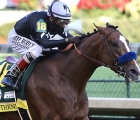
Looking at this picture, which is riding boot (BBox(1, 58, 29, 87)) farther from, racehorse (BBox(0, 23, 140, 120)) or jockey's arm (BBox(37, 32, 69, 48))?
jockey's arm (BBox(37, 32, 69, 48))

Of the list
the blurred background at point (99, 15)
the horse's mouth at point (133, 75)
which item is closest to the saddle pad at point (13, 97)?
the horse's mouth at point (133, 75)

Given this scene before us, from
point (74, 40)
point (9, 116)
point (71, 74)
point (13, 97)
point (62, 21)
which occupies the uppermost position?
point (62, 21)

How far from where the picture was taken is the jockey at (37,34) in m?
6.87

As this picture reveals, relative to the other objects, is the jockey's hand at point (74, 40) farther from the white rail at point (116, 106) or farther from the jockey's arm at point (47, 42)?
the white rail at point (116, 106)

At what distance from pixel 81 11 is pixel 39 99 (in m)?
25.4

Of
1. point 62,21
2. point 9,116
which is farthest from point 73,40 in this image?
point 9,116

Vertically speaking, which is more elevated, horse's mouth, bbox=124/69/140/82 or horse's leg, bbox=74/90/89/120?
horse's mouth, bbox=124/69/140/82

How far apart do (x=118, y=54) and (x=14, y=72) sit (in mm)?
1472

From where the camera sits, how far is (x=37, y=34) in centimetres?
689

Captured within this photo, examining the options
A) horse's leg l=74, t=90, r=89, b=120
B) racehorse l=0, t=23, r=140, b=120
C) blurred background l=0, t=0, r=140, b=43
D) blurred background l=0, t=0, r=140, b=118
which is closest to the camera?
racehorse l=0, t=23, r=140, b=120

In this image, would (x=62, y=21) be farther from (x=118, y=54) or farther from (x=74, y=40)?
(x=118, y=54)

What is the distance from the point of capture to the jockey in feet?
22.5

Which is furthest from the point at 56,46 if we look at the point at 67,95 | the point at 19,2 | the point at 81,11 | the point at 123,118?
the point at 19,2

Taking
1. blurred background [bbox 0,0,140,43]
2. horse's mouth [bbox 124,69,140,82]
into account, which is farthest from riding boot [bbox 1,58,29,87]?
blurred background [bbox 0,0,140,43]
